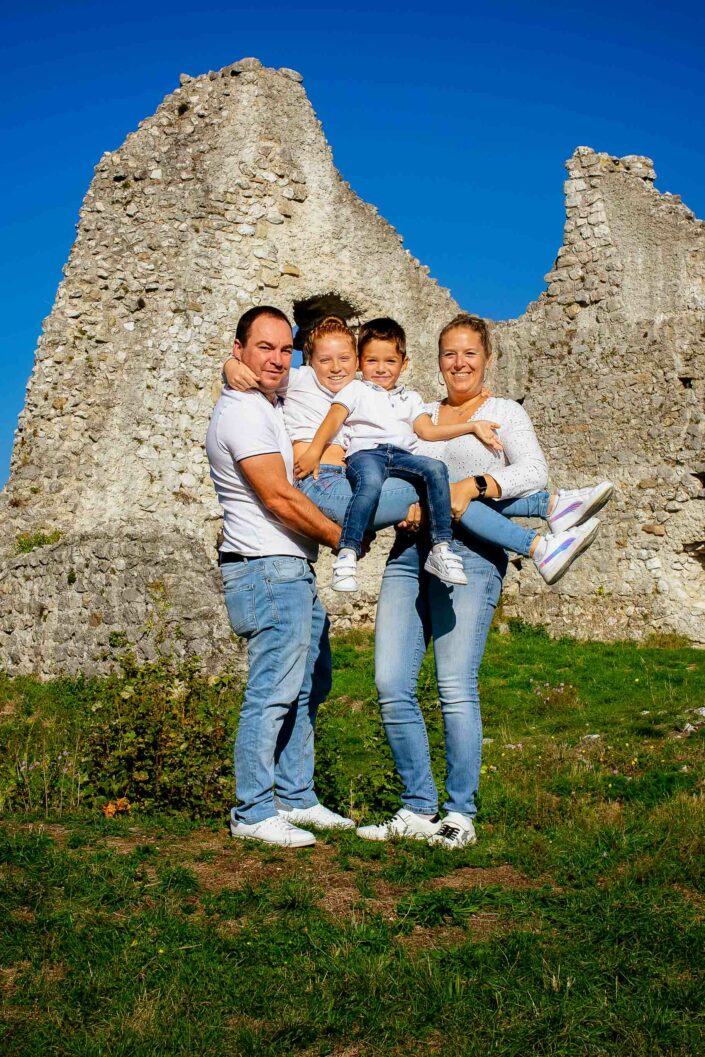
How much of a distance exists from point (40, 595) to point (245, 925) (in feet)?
26.5

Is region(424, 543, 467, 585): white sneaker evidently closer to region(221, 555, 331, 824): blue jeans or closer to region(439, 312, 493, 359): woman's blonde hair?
region(221, 555, 331, 824): blue jeans

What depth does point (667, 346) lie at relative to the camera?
13656 millimetres

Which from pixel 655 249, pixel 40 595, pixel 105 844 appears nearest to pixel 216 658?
pixel 40 595

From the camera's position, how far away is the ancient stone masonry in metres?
11.1

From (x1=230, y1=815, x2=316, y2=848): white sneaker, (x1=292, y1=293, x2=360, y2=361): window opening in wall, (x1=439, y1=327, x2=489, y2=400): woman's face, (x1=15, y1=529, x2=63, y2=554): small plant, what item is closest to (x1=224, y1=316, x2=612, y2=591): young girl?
(x1=439, y1=327, x2=489, y2=400): woman's face

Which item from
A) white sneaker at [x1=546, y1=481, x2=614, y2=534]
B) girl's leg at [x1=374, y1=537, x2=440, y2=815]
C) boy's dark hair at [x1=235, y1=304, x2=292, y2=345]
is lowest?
girl's leg at [x1=374, y1=537, x2=440, y2=815]

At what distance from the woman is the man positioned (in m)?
→ 0.42

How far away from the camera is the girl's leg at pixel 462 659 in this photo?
477 cm

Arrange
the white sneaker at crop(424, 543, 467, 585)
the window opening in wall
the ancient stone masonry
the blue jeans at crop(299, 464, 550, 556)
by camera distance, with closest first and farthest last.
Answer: the white sneaker at crop(424, 543, 467, 585) → the blue jeans at crop(299, 464, 550, 556) → the ancient stone masonry → the window opening in wall

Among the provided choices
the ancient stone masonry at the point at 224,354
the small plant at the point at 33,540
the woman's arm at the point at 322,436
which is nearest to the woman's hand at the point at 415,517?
the woman's arm at the point at 322,436

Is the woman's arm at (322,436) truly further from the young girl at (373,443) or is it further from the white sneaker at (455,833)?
the white sneaker at (455,833)

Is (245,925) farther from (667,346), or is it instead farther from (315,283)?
(667,346)

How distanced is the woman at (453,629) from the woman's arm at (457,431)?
1.8 inches

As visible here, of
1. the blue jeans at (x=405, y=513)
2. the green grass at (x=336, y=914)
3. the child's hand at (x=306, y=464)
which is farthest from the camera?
the child's hand at (x=306, y=464)
